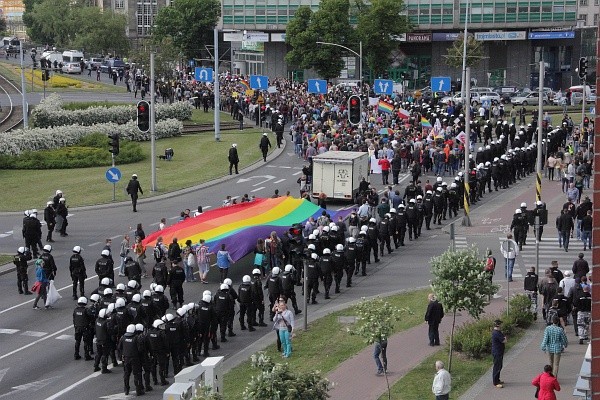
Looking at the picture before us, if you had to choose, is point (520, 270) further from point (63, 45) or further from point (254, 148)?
point (63, 45)

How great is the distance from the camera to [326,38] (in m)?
93.9

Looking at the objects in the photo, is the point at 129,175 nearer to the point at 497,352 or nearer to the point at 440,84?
the point at 440,84

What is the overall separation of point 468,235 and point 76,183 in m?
19.5

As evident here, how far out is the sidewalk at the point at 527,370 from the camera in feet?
79.9

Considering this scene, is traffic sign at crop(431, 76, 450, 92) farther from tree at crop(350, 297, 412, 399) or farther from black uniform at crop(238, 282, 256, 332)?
tree at crop(350, 297, 412, 399)

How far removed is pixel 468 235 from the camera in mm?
42031

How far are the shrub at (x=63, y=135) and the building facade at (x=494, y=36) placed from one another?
36916 mm

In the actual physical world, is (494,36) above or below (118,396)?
above

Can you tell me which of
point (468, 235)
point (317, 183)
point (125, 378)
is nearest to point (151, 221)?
point (317, 183)

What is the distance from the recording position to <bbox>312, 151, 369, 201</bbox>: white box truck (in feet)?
157

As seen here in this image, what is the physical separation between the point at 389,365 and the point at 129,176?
31.6 meters

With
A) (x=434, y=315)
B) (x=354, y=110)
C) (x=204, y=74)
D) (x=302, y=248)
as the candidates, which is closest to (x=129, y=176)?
(x=354, y=110)

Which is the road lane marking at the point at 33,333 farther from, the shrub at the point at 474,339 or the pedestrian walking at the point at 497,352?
the pedestrian walking at the point at 497,352

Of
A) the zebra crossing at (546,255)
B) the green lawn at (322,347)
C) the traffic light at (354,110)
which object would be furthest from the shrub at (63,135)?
the green lawn at (322,347)
